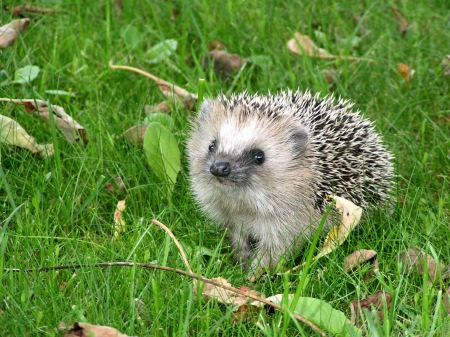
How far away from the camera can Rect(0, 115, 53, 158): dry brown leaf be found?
425cm

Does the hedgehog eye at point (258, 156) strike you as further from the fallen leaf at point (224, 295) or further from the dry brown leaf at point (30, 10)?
the dry brown leaf at point (30, 10)

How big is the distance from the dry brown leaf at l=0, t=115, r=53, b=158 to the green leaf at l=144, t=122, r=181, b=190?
1.98ft

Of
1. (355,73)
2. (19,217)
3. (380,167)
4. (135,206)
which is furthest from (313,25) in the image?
(19,217)

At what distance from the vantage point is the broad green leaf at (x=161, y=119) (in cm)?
464

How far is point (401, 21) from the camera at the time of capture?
612 centimetres

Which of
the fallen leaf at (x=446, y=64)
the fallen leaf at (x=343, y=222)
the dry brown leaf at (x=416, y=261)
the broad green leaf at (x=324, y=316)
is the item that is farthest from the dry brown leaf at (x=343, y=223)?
the fallen leaf at (x=446, y=64)

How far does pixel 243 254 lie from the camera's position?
13.2 feet

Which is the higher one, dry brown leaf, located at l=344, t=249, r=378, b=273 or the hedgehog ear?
the hedgehog ear

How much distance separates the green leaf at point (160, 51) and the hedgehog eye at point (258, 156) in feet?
5.68

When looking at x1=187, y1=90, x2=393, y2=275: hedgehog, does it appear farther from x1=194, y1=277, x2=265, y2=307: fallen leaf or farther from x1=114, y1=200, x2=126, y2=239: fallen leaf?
x1=194, y1=277, x2=265, y2=307: fallen leaf

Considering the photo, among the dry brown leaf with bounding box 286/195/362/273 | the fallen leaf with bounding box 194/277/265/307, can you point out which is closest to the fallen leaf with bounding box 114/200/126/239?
the fallen leaf with bounding box 194/277/265/307

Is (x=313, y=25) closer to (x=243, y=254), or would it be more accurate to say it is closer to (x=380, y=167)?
(x=380, y=167)

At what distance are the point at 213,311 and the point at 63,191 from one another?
1334 mm

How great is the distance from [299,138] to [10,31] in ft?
6.97
